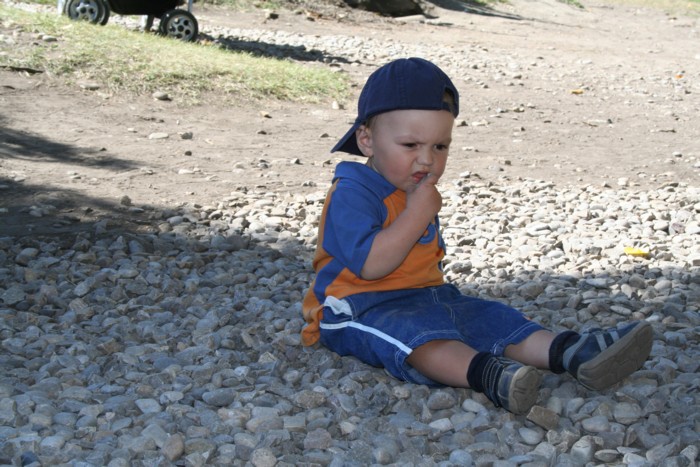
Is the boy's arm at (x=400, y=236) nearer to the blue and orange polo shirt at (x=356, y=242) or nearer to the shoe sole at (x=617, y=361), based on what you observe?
the blue and orange polo shirt at (x=356, y=242)

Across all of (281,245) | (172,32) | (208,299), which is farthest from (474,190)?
(172,32)

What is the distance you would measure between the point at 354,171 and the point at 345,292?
1.47 ft

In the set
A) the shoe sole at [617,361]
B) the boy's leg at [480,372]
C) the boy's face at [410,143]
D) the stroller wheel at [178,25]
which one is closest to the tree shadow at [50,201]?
the boy's face at [410,143]

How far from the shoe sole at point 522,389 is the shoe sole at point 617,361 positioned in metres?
0.22

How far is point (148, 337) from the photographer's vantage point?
3.72m

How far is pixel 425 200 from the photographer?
321 centimetres

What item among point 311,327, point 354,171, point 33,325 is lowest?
point 33,325

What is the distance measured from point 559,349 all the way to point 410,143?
90cm

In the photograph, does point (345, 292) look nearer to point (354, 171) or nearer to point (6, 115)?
point (354, 171)

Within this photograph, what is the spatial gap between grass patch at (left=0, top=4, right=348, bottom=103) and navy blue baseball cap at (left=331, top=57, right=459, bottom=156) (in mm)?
4925

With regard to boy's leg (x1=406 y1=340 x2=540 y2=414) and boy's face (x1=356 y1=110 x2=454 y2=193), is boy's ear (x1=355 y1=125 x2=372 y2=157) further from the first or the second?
boy's leg (x1=406 y1=340 x2=540 y2=414)

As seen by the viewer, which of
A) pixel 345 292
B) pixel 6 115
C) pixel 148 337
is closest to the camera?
pixel 345 292

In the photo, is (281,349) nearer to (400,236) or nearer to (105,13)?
(400,236)

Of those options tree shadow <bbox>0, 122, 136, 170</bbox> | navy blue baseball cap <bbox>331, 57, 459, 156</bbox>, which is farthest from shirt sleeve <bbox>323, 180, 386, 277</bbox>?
tree shadow <bbox>0, 122, 136, 170</bbox>
